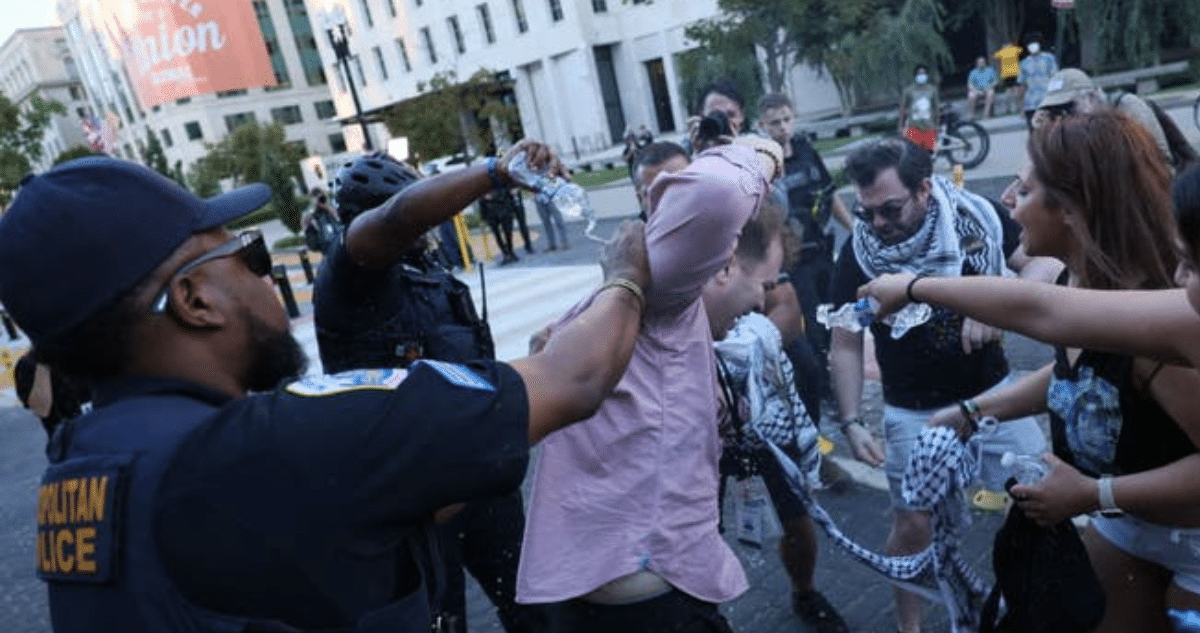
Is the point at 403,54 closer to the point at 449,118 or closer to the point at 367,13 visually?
the point at 367,13

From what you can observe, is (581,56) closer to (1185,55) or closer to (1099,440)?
(1185,55)

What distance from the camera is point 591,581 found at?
1909 millimetres

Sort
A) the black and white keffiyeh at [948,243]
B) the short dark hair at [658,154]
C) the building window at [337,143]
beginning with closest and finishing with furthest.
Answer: the black and white keffiyeh at [948,243] < the short dark hair at [658,154] < the building window at [337,143]

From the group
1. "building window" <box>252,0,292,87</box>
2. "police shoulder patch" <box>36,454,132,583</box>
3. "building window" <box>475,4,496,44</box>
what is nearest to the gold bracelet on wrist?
"police shoulder patch" <box>36,454,132,583</box>

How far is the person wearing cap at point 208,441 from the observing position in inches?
43.1

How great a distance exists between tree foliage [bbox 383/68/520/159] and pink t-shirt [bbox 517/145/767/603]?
2567cm

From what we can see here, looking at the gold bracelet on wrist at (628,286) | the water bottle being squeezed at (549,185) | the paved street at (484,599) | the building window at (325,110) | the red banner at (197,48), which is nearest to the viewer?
the gold bracelet on wrist at (628,286)

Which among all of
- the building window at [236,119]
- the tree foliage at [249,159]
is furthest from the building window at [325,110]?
the tree foliage at [249,159]

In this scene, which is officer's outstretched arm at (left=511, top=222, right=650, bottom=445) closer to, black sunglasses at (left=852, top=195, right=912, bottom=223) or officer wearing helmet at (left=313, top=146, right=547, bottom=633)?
officer wearing helmet at (left=313, top=146, right=547, bottom=633)

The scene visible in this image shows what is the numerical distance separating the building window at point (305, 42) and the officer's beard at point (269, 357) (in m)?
69.8

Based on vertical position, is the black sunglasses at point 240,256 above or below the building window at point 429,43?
below

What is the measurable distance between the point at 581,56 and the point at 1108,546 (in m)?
38.9

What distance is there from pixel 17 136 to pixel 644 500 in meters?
28.6

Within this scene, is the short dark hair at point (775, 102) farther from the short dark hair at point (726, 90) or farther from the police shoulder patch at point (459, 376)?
the police shoulder patch at point (459, 376)
